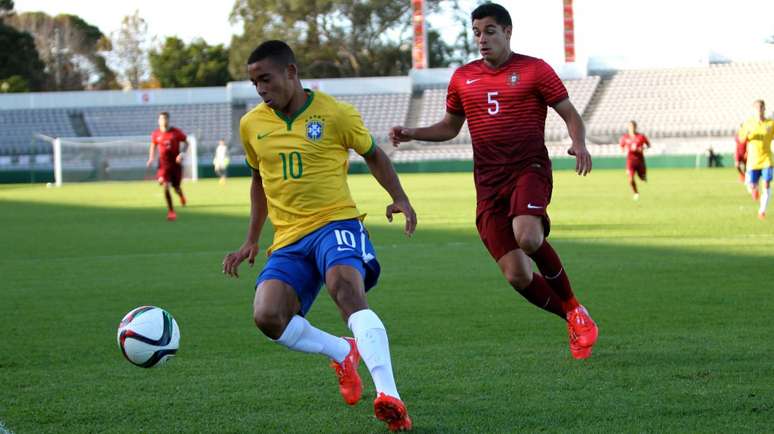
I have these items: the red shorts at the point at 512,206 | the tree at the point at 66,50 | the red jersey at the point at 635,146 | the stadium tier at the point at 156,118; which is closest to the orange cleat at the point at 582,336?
the red shorts at the point at 512,206

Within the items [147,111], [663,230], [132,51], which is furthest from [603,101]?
[663,230]

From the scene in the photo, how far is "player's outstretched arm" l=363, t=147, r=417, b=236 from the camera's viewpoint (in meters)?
5.95

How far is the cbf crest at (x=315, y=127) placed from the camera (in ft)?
19.4

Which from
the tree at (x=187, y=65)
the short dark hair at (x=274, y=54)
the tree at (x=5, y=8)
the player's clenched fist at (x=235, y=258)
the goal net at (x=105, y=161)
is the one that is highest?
the tree at (x=5, y=8)

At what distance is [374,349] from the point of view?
5.29 m

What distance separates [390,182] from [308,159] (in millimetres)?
458

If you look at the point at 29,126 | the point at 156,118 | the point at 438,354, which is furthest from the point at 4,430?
the point at 29,126

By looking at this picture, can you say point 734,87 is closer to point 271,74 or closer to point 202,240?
point 202,240

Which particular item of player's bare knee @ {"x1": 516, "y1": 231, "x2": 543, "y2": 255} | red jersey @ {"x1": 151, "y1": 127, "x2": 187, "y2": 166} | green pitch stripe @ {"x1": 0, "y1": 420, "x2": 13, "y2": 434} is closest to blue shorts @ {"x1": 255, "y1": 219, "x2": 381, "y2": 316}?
green pitch stripe @ {"x1": 0, "y1": 420, "x2": 13, "y2": 434}

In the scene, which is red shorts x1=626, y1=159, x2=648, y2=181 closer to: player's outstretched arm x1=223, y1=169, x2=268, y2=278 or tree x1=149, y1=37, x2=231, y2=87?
player's outstretched arm x1=223, y1=169, x2=268, y2=278

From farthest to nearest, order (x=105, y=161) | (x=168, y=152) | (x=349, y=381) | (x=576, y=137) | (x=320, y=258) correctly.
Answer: (x=105, y=161)
(x=168, y=152)
(x=576, y=137)
(x=349, y=381)
(x=320, y=258)

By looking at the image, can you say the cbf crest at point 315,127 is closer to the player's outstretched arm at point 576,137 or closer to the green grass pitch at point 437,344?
the green grass pitch at point 437,344

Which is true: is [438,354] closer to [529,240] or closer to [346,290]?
[529,240]

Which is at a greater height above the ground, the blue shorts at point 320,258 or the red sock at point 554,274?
the blue shorts at point 320,258
